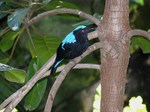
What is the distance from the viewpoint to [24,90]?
35.1 inches

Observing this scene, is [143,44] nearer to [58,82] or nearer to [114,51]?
[114,51]

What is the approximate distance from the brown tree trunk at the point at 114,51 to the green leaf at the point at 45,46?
366 mm

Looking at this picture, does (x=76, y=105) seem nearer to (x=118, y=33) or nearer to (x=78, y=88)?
(x=78, y=88)

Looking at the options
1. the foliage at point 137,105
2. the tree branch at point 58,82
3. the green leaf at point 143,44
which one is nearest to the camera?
the tree branch at point 58,82

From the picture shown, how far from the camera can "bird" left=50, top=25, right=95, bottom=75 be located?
1.04 m

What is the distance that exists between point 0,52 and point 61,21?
5.65ft

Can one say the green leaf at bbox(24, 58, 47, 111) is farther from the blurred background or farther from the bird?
the bird

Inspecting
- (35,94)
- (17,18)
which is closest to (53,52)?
(35,94)

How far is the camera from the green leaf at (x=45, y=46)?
4.28ft

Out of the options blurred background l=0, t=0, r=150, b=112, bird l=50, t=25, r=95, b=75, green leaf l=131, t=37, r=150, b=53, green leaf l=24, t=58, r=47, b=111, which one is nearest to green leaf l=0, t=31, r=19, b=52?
blurred background l=0, t=0, r=150, b=112

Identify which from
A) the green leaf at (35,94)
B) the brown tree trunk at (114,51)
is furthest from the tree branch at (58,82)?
the green leaf at (35,94)

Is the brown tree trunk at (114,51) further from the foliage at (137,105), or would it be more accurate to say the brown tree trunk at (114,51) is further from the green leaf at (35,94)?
the green leaf at (35,94)

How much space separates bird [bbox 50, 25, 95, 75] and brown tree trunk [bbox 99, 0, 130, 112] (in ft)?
0.30

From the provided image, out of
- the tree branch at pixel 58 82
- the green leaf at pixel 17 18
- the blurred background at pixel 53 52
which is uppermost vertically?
the green leaf at pixel 17 18
